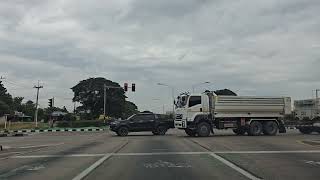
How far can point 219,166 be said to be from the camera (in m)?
16.3

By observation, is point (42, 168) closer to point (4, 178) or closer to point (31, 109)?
point (4, 178)

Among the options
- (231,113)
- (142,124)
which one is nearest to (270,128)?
(231,113)

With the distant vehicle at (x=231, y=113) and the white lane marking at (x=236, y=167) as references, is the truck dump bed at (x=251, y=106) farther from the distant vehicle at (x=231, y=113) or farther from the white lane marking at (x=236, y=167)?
the white lane marking at (x=236, y=167)

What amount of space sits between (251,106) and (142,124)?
29.7 feet

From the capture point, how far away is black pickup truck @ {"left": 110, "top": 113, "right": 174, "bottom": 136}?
42250mm

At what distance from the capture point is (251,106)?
38.6m

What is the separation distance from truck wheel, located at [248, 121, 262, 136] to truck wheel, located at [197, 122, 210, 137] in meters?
3.29

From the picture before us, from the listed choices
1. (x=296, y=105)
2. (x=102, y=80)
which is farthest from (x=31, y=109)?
(x=296, y=105)

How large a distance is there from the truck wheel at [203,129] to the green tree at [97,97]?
335 feet

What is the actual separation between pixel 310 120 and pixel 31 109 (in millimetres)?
130431

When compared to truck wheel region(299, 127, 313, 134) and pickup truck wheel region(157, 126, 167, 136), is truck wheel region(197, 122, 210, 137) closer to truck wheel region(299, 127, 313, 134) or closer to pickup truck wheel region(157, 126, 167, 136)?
pickup truck wheel region(157, 126, 167, 136)

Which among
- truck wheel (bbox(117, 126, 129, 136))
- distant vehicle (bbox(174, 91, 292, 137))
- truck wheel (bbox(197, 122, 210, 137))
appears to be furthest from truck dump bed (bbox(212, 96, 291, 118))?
truck wheel (bbox(117, 126, 129, 136))

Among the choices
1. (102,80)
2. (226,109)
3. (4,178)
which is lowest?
(4,178)

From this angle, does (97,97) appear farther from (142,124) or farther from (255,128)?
(255,128)
